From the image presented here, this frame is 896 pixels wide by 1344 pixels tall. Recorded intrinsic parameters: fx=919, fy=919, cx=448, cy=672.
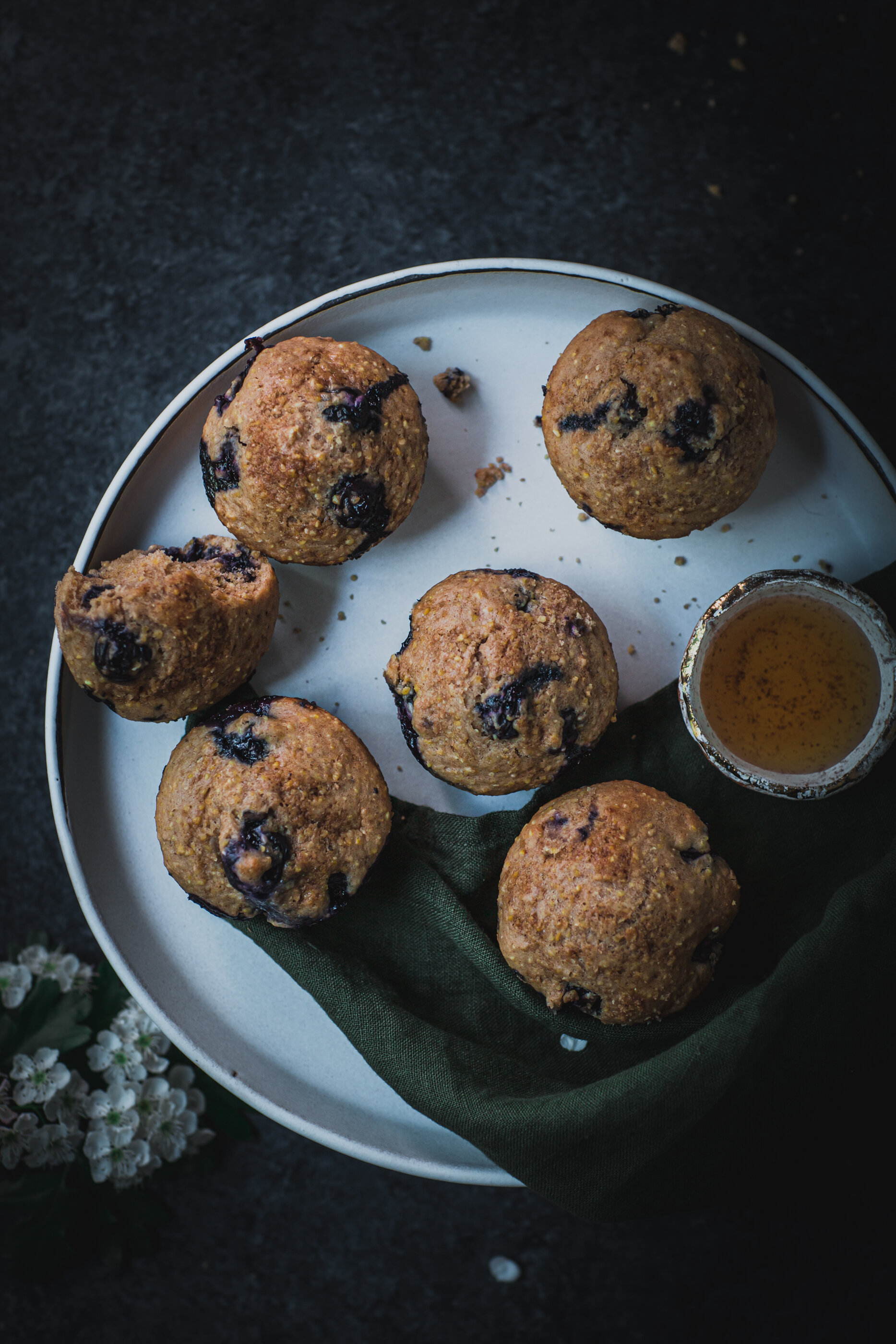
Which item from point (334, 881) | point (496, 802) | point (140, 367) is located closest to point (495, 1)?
point (140, 367)

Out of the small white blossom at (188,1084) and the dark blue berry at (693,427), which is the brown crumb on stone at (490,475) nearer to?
the dark blue berry at (693,427)

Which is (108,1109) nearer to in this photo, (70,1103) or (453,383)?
(70,1103)

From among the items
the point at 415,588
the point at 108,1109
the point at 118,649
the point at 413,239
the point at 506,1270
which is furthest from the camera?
the point at 506,1270

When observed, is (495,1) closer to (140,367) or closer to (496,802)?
(140,367)

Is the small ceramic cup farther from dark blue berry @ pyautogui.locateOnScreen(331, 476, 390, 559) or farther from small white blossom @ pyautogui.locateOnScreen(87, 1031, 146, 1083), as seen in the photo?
small white blossom @ pyautogui.locateOnScreen(87, 1031, 146, 1083)

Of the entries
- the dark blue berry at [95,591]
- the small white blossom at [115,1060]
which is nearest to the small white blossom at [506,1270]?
the small white blossom at [115,1060]

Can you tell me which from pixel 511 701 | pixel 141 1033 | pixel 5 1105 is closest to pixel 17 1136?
pixel 5 1105

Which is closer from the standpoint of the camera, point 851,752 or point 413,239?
point 851,752
